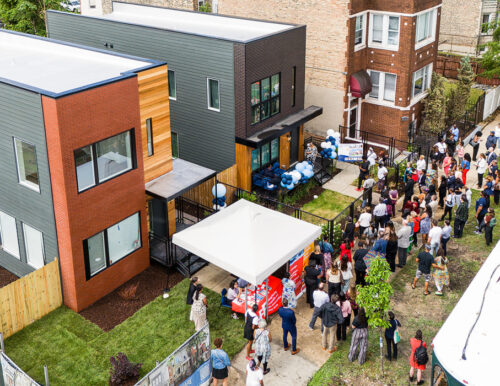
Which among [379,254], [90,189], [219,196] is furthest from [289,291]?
[90,189]

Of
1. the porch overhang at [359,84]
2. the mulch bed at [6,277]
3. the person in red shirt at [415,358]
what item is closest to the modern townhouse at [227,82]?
the porch overhang at [359,84]

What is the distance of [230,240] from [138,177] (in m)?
4.12

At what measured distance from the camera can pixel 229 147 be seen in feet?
86.8

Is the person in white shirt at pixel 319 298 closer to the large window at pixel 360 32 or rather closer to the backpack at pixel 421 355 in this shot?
the backpack at pixel 421 355

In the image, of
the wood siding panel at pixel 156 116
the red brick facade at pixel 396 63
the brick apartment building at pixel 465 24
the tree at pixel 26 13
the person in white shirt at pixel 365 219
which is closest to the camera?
the wood siding panel at pixel 156 116

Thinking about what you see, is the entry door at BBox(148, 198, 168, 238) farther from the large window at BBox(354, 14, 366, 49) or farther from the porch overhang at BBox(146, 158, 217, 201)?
the large window at BBox(354, 14, 366, 49)

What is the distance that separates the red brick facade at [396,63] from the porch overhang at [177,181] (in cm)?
1292

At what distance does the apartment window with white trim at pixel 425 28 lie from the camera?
32.0 meters

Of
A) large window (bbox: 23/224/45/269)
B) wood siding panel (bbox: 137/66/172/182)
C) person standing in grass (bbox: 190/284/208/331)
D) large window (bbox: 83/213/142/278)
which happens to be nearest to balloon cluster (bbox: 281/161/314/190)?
wood siding panel (bbox: 137/66/172/182)

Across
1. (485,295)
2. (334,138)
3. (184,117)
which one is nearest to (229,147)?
(184,117)

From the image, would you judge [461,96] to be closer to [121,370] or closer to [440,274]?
[440,274]

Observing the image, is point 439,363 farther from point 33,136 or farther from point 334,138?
point 334,138

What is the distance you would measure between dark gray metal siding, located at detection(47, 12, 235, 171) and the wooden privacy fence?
10244mm

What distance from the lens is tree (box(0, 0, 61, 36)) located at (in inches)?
1444
